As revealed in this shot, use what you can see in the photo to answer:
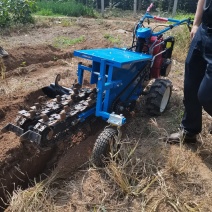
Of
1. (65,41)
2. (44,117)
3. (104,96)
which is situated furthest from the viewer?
(65,41)

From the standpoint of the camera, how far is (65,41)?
843 centimetres

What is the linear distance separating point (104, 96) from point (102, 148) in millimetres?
800

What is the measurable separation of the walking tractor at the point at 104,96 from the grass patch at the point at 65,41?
3867mm

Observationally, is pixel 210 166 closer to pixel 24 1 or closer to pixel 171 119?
pixel 171 119

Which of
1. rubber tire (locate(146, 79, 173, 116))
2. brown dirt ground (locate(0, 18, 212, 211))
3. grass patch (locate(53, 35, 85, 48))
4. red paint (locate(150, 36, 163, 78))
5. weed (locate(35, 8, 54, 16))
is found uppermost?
red paint (locate(150, 36, 163, 78))

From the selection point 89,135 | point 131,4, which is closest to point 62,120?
point 89,135

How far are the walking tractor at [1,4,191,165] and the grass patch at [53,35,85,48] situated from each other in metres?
3.87

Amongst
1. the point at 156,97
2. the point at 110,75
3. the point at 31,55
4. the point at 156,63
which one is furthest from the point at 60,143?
the point at 31,55

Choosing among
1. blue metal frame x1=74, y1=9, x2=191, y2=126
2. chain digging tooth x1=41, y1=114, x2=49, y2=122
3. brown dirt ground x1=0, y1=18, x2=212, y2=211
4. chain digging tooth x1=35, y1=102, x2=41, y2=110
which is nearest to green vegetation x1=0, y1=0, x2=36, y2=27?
brown dirt ground x1=0, y1=18, x2=212, y2=211

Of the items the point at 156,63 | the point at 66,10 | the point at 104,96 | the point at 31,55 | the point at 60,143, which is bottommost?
the point at 60,143

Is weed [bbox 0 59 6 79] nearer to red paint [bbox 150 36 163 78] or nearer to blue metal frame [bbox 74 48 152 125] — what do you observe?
blue metal frame [bbox 74 48 152 125]

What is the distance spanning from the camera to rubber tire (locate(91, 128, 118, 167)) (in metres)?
3.08

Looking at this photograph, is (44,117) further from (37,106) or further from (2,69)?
(2,69)

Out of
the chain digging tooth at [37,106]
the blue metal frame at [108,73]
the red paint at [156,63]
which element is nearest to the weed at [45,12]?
the red paint at [156,63]
